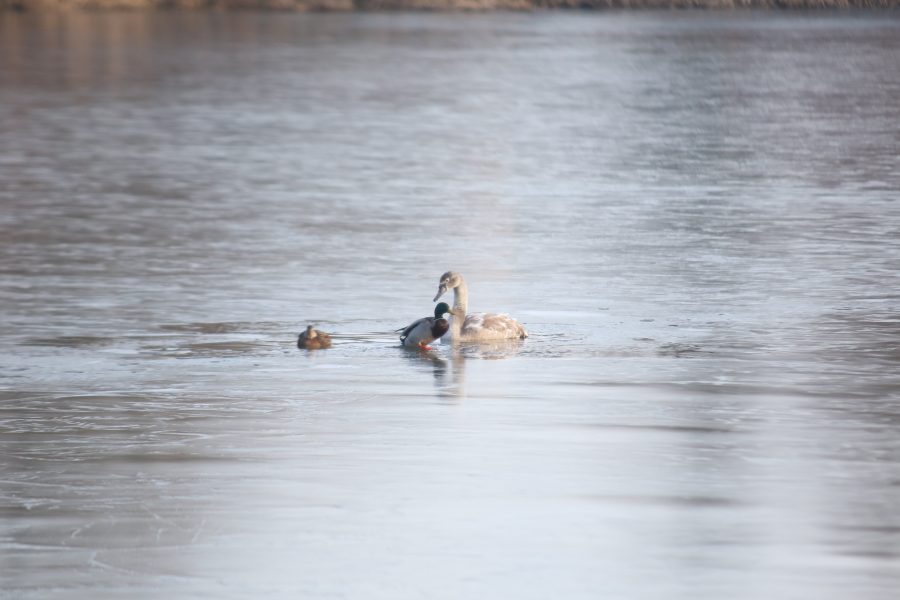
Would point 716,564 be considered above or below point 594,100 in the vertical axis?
below

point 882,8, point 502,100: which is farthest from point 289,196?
point 882,8

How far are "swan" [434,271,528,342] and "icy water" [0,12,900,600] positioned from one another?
10 cm

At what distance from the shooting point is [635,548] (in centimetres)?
729

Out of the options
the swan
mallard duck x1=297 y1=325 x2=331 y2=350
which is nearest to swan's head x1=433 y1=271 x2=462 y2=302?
the swan

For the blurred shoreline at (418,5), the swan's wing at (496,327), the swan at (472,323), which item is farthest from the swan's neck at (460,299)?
the blurred shoreline at (418,5)

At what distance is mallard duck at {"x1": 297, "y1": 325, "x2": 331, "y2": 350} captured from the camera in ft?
36.3

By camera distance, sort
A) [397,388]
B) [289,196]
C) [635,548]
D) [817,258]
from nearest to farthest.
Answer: [635,548]
[397,388]
[817,258]
[289,196]

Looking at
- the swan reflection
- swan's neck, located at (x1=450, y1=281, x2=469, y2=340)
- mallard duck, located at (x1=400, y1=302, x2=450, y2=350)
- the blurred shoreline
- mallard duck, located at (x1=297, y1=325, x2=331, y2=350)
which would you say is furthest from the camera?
the blurred shoreline

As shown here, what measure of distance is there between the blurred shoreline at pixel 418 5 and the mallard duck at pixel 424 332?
2708 inches

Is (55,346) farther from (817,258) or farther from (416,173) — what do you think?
(416,173)

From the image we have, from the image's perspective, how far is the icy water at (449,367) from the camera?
7230 millimetres

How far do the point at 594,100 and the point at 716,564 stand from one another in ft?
93.8

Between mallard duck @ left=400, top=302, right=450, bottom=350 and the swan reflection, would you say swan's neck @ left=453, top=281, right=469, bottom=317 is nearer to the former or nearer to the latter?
the swan reflection

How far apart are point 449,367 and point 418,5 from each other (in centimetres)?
7566
